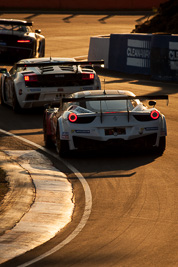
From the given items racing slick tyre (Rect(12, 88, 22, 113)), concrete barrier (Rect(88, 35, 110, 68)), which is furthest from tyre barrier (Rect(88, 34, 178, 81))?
racing slick tyre (Rect(12, 88, 22, 113))

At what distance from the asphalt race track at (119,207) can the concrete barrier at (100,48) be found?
1140cm

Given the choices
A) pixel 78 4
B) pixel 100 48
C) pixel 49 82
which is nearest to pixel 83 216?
pixel 49 82

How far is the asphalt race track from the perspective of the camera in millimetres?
7648

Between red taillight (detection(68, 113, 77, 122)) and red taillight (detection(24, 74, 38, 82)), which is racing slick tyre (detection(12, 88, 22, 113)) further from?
red taillight (detection(68, 113, 77, 122))

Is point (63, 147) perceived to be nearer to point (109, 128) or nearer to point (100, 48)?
point (109, 128)

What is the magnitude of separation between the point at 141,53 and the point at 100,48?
3408 mm

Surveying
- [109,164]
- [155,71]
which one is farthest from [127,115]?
[155,71]

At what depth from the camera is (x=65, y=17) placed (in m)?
55.5

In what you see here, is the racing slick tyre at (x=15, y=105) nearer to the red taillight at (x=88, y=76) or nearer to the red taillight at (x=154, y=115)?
the red taillight at (x=88, y=76)

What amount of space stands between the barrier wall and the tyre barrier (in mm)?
29607

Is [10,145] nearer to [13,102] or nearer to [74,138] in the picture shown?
[74,138]

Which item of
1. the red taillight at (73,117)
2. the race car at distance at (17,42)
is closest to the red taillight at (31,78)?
the red taillight at (73,117)

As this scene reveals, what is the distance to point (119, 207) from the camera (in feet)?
31.9

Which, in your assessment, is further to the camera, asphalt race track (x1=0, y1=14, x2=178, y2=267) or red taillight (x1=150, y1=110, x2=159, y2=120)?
red taillight (x1=150, y1=110, x2=159, y2=120)
